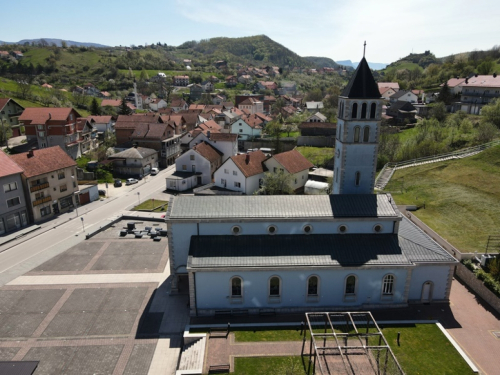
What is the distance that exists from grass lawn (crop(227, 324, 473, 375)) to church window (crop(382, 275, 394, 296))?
2977 millimetres

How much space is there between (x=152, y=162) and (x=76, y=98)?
6868 centimetres

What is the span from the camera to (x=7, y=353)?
2511 centimetres

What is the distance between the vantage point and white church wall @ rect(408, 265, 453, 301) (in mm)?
29578

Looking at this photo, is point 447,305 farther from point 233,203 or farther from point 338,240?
point 233,203

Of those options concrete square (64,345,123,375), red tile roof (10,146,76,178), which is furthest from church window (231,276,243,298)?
red tile roof (10,146,76,178)

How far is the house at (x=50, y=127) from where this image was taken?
7281 cm

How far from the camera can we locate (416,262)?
29188 millimetres

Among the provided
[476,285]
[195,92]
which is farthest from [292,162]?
[195,92]

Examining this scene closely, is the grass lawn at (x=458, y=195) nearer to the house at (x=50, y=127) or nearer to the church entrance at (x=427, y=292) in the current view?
the church entrance at (x=427, y=292)

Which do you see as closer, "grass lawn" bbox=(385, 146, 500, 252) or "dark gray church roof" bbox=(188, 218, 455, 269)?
"dark gray church roof" bbox=(188, 218, 455, 269)

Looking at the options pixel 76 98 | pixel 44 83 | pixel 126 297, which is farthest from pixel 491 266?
pixel 44 83

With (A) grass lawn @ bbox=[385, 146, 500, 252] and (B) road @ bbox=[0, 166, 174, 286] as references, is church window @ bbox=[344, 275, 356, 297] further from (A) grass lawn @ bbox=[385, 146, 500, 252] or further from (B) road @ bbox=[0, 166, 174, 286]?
(B) road @ bbox=[0, 166, 174, 286]

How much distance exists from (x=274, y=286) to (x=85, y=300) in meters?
17.6

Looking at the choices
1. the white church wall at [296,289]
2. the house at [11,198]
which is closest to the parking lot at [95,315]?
the white church wall at [296,289]
